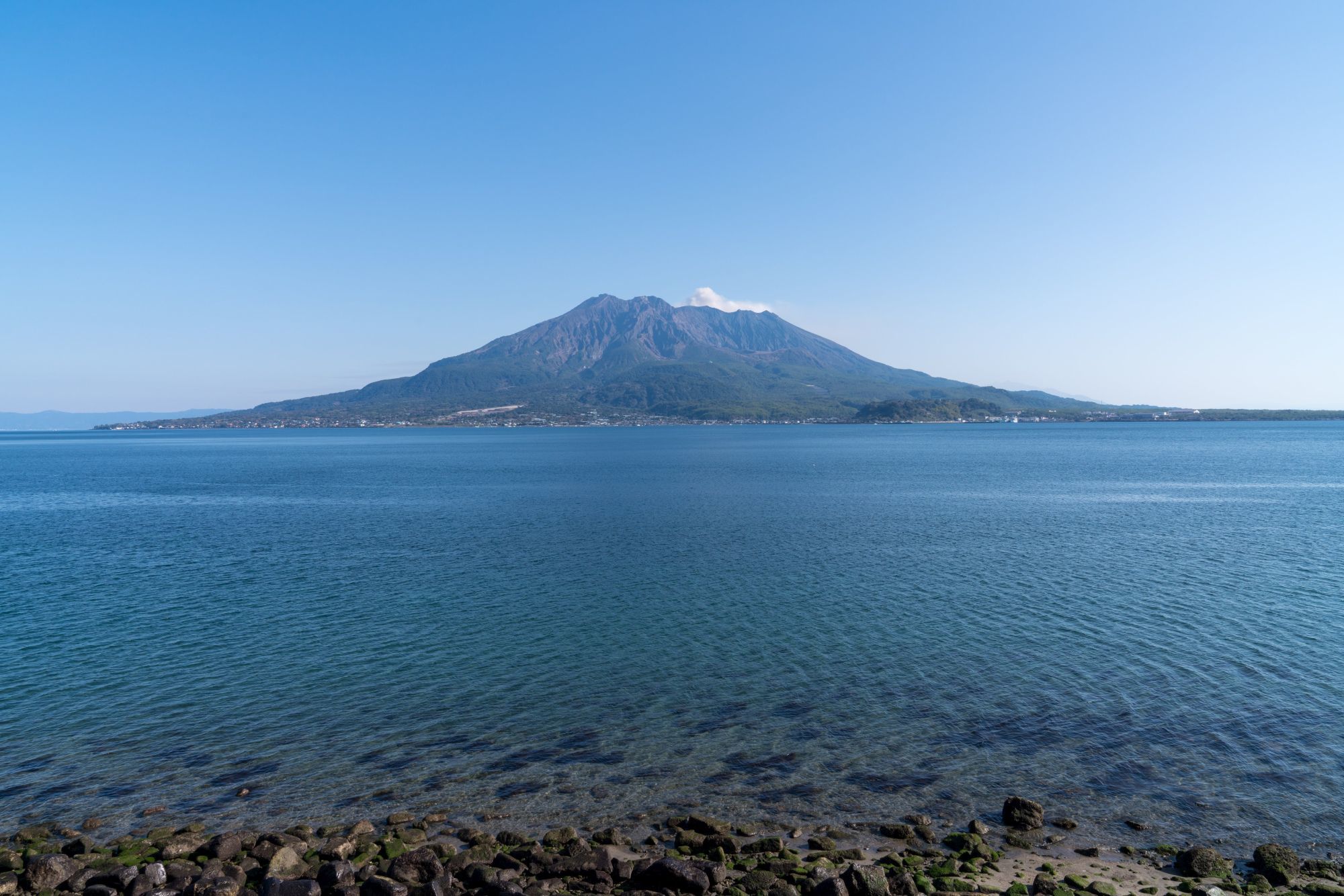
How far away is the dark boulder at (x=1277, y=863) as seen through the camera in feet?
43.9

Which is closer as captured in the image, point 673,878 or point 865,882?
point 865,882

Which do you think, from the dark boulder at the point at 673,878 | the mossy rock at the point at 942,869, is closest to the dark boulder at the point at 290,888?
the dark boulder at the point at 673,878

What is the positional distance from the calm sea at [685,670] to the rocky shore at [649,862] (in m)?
0.90

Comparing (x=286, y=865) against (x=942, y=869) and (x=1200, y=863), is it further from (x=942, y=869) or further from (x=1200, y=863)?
(x=1200, y=863)

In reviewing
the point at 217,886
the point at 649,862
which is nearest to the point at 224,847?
the point at 217,886

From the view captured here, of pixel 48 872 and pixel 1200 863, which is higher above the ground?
pixel 48 872

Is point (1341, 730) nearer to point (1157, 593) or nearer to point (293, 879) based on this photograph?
point (1157, 593)

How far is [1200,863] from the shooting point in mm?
13664

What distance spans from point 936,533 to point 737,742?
1450 inches

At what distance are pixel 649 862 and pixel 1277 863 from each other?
11257mm

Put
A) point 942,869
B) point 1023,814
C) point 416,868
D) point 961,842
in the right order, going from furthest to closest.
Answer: point 1023,814 < point 961,842 < point 942,869 < point 416,868

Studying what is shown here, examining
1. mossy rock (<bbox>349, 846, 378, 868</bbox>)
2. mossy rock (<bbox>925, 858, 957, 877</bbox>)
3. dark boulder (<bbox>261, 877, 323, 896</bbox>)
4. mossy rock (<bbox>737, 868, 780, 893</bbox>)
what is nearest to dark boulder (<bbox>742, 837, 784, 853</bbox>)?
mossy rock (<bbox>737, 868, 780, 893</bbox>)

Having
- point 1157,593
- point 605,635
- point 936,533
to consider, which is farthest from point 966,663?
point 936,533

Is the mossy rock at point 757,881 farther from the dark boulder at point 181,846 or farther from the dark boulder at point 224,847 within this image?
the dark boulder at point 181,846
